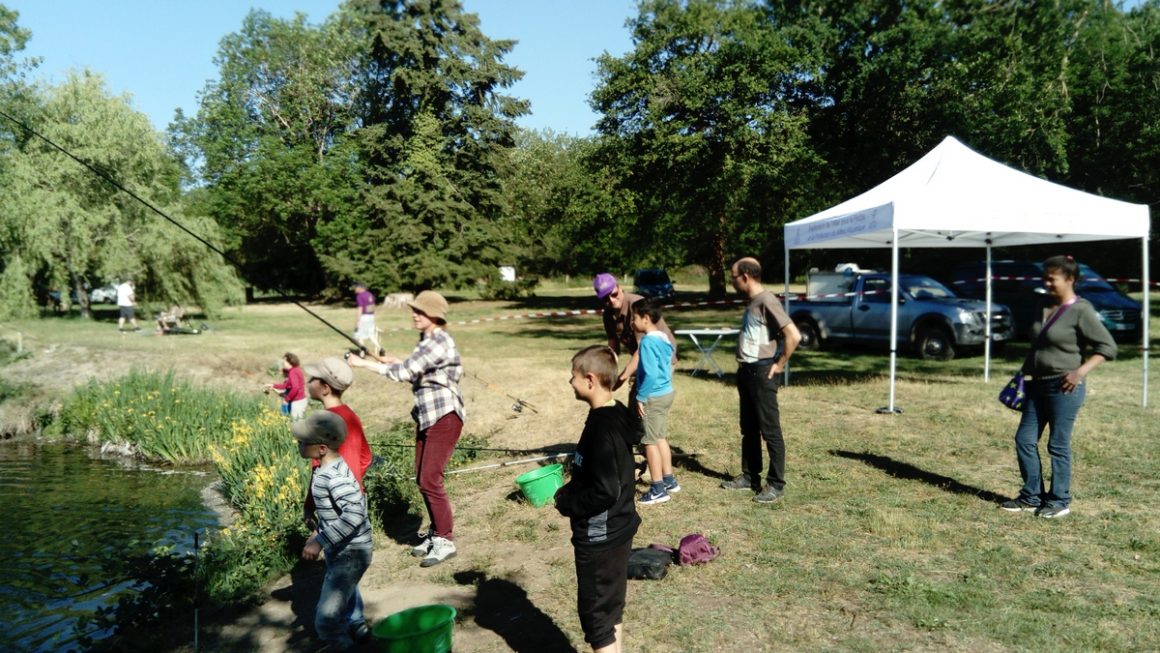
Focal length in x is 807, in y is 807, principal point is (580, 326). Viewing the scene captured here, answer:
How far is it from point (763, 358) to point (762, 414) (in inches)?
17.5

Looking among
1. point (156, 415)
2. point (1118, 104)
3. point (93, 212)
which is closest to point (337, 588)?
point (156, 415)

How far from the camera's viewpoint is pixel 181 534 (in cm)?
822

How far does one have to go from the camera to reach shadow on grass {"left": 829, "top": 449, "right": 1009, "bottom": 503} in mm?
6633

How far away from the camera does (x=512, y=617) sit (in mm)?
4793

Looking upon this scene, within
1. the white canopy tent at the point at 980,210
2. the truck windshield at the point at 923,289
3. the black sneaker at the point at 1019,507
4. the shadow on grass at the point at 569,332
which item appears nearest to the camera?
the black sneaker at the point at 1019,507

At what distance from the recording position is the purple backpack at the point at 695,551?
17.4 ft

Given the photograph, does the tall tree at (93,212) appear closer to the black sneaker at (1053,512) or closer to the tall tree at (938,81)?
the tall tree at (938,81)

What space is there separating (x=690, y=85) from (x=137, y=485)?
2270cm

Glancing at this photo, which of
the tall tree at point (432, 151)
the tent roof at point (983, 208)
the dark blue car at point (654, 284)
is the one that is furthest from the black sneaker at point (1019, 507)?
the tall tree at point (432, 151)

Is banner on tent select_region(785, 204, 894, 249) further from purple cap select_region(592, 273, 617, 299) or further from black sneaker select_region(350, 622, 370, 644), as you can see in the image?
black sneaker select_region(350, 622, 370, 644)

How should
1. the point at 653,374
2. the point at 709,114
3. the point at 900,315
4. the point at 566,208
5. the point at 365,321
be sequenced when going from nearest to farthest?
the point at 653,374 → the point at 900,315 → the point at 365,321 → the point at 709,114 → the point at 566,208

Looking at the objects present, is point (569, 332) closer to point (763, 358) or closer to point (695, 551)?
point (763, 358)

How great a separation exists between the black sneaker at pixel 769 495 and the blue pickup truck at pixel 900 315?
9.91 meters

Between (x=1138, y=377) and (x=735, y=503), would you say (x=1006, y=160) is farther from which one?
(x=735, y=503)
